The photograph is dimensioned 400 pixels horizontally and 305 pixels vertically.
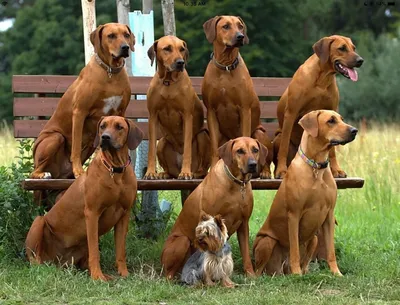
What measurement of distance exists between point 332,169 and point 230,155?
134cm

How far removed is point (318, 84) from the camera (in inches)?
286

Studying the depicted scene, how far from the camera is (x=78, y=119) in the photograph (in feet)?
23.6

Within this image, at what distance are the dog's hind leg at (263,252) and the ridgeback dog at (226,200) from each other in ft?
0.36

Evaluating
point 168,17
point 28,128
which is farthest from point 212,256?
point 168,17

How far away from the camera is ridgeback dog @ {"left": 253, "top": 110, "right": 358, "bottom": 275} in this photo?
6.64 m

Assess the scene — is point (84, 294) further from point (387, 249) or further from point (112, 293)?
point (387, 249)

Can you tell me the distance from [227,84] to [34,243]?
85.3 inches

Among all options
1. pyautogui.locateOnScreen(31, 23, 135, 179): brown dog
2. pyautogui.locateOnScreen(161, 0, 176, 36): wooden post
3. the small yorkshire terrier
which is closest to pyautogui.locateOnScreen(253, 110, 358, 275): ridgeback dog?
the small yorkshire terrier

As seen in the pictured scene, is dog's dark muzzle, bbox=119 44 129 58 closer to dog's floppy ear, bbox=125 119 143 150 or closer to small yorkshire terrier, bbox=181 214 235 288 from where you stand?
dog's floppy ear, bbox=125 119 143 150

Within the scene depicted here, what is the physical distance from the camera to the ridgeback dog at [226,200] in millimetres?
6660

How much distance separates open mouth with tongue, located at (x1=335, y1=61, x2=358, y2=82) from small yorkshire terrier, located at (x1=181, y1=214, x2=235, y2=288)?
169cm

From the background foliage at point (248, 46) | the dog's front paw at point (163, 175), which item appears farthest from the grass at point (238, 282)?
the background foliage at point (248, 46)

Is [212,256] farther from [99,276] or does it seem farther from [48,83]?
[48,83]

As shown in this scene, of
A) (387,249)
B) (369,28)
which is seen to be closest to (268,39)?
(369,28)
